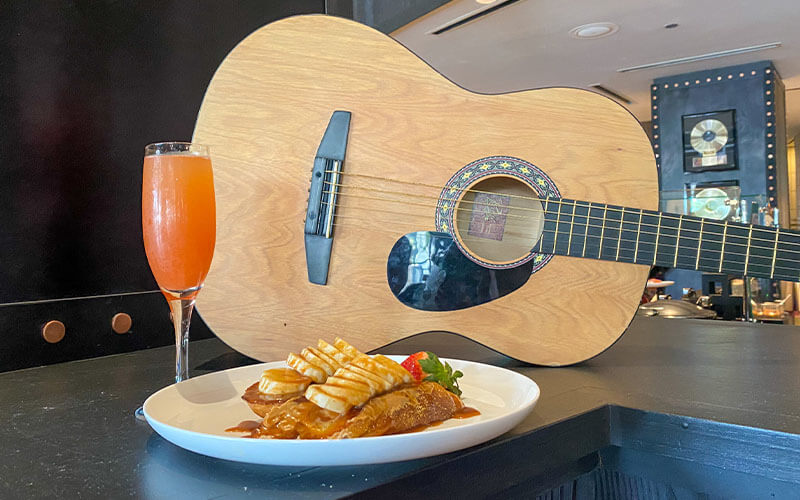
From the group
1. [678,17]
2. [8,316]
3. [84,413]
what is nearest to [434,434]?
[84,413]

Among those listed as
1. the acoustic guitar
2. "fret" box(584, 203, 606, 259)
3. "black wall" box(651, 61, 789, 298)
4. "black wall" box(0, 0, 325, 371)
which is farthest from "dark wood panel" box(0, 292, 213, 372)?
"black wall" box(651, 61, 789, 298)

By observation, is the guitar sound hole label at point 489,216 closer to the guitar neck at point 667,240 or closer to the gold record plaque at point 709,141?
the guitar neck at point 667,240

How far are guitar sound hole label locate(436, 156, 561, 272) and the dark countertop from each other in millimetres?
162

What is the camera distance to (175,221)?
709 mm

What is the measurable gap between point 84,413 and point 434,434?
428 mm

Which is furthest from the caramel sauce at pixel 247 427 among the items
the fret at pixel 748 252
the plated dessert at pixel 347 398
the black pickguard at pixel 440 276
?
the fret at pixel 748 252

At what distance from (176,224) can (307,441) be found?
0.38m

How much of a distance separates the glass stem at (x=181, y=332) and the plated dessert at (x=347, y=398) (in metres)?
0.14

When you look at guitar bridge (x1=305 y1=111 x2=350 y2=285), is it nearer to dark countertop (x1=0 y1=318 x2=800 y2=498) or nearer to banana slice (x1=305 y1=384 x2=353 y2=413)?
dark countertop (x1=0 y1=318 x2=800 y2=498)

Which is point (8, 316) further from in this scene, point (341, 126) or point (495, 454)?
point (495, 454)

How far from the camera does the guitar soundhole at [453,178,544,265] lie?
2.89 feet

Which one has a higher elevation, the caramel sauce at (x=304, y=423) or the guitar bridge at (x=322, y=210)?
the guitar bridge at (x=322, y=210)

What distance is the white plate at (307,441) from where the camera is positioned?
16.8 inches

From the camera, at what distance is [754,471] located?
1.82ft
